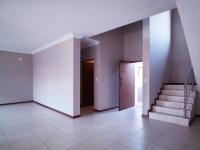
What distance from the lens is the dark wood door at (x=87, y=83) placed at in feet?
20.8

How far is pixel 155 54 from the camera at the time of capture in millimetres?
4750

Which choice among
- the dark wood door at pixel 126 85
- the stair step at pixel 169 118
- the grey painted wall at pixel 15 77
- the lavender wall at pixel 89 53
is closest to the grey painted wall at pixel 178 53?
the dark wood door at pixel 126 85

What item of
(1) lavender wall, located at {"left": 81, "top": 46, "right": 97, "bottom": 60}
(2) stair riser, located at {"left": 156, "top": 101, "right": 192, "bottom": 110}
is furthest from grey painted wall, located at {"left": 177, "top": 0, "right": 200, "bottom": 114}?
(1) lavender wall, located at {"left": 81, "top": 46, "right": 97, "bottom": 60}

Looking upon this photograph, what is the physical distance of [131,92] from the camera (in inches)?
236

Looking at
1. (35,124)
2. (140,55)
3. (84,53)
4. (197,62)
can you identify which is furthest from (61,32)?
(197,62)

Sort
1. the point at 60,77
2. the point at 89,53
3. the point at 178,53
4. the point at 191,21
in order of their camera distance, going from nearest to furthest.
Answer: the point at 191,21 < the point at 60,77 < the point at 89,53 < the point at 178,53

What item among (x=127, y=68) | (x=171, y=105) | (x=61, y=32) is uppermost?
(x=61, y=32)

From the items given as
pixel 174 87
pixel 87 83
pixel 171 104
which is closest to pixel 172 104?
pixel 171 104

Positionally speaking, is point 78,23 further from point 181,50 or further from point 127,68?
point 181,50

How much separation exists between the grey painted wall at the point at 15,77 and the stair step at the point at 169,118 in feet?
19.3

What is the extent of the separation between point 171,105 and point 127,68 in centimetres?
211

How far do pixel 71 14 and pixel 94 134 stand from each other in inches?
103

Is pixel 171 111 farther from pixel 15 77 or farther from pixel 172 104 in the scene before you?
pixel 15 77

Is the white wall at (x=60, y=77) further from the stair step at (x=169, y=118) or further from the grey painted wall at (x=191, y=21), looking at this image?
the grey painted wall at (x=191, y=21)
